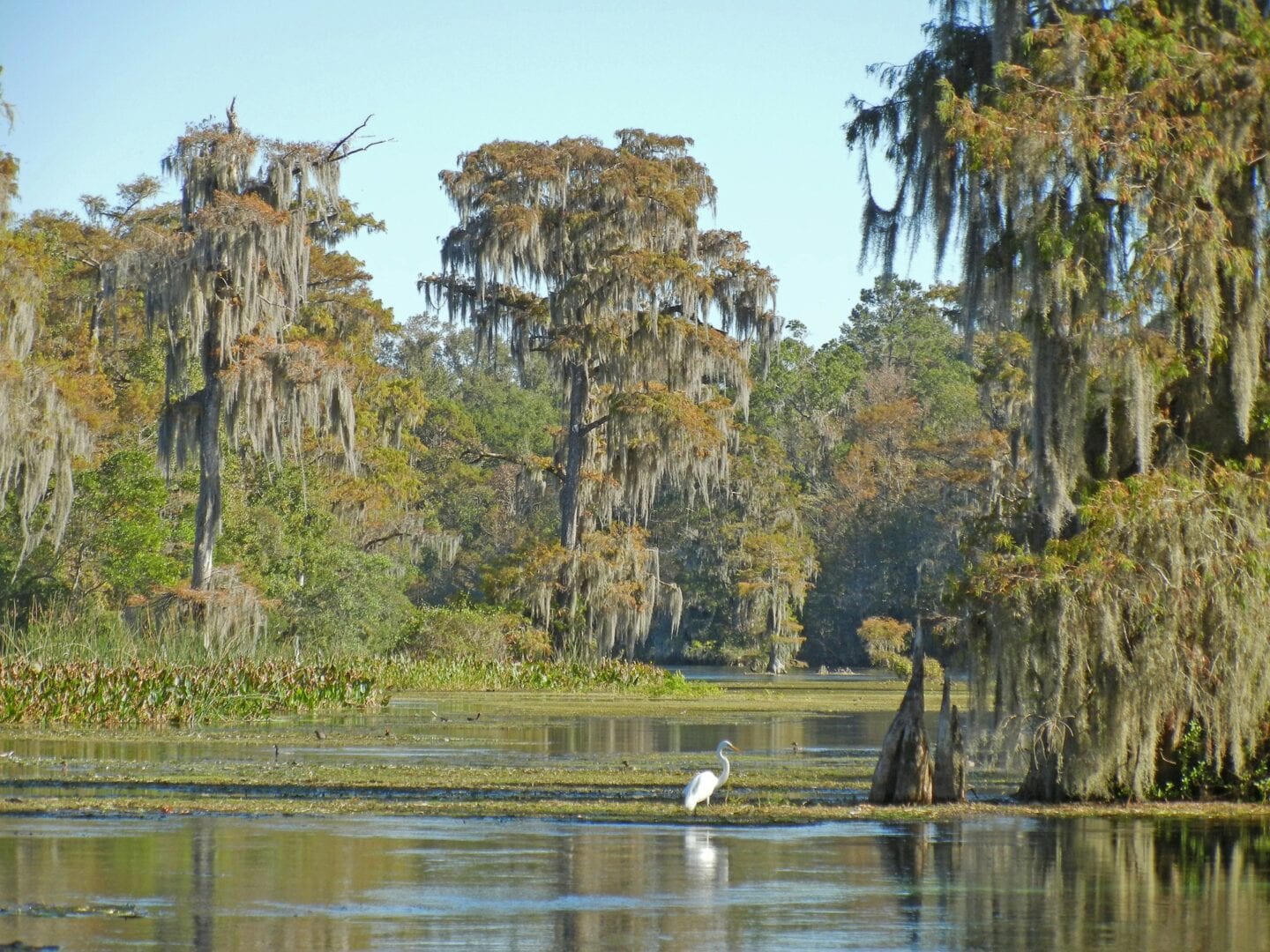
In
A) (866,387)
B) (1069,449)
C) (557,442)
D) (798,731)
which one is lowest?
(798,731)

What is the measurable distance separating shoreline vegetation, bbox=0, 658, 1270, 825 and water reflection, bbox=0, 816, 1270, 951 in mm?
918

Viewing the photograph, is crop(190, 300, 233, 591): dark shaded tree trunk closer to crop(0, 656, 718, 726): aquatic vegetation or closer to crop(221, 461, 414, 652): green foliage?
crop(221, 461, 414, 652): green foliage

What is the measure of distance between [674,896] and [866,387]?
255ft

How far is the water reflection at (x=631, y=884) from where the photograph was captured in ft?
31.8

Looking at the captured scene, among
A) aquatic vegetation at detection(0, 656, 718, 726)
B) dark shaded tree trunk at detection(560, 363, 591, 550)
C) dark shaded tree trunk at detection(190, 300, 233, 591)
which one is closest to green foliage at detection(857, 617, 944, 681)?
dark shaded tree trunk at detection(560, 363, 591, 550)

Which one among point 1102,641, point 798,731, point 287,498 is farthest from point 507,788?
point 287,498

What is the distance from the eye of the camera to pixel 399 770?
19.7 meters

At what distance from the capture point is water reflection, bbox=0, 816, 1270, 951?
31.8 ft

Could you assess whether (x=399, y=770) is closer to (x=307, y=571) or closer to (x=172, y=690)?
(x=172, y=690)

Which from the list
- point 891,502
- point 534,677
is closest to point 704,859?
point 534,677

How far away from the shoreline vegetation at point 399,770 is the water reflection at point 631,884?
92 centimetres

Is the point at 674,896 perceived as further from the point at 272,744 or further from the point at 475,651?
the point at 475,651

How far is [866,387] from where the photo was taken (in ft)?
287

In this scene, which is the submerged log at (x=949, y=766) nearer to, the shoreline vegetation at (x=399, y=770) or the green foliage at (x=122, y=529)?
the shoreline vegetation at (x=399, y=770)
